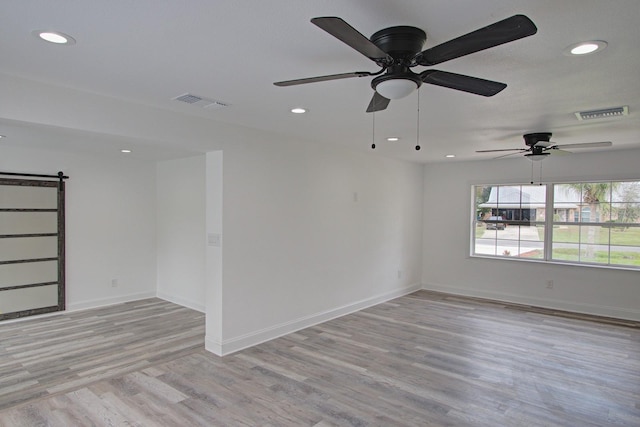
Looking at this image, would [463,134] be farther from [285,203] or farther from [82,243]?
[82,243]

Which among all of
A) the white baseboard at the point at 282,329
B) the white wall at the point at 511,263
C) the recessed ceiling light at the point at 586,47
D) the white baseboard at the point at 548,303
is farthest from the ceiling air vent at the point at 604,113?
the white baseboard at the point at 282,329

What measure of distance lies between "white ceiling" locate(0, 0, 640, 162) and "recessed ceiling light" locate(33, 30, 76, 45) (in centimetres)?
5

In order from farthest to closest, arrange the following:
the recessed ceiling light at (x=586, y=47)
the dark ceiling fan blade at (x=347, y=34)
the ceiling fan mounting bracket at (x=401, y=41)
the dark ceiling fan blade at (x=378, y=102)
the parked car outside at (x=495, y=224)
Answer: the parked car outside at (x=495, y=224) → the dark ceiling fan blade at (x=378, y=102) → the recessed ceiling light at (x=586, y=47) → the ceiling fan mounting bracket at (x=401, y=41) → the dark ceiling fan blade at (x=347, y=34)

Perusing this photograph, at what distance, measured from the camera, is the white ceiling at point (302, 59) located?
1708mm

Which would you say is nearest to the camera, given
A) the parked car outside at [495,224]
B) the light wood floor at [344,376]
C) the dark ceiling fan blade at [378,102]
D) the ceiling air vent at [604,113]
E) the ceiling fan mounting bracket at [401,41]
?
the ceiling fan mounting bracket at [401,41]

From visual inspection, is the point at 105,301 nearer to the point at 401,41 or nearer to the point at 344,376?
the point at 344,376

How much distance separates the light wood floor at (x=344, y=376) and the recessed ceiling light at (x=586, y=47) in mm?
2483

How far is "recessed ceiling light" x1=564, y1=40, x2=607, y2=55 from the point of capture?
2.00 metres

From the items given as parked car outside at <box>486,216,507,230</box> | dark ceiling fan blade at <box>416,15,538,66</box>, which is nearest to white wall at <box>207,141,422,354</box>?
parked car outside at <box>486,216,507,230</box>

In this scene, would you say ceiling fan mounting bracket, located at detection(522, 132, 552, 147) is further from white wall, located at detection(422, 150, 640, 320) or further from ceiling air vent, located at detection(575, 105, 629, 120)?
white wall, located at detection(422, 150, 640, 320)

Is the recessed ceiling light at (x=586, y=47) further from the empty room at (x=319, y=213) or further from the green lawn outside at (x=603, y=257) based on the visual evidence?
the green lawn outside at (x=603, y=257)

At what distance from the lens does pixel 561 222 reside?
19.7 feet

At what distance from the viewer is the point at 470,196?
675 centimetres

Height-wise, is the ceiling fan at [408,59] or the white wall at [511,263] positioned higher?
the ceiling fan at [408,59]
